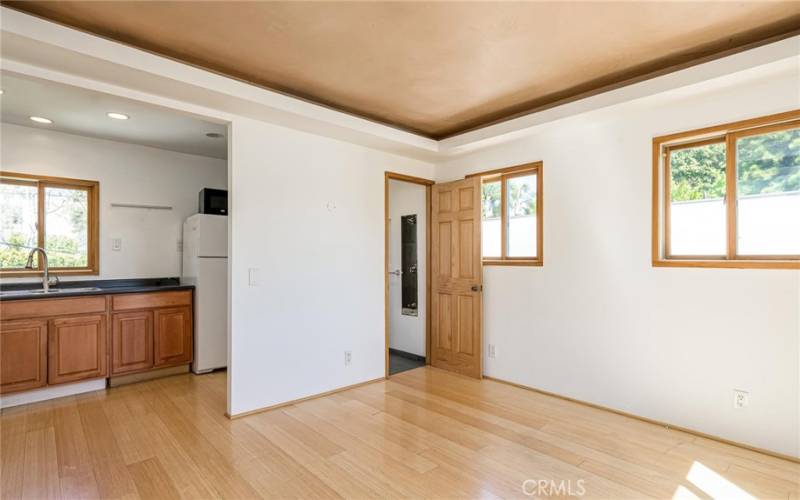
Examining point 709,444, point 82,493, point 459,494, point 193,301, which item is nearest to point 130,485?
point 82,493

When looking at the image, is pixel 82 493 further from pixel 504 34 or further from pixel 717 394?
pixel 717 394

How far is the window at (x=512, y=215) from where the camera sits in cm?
385

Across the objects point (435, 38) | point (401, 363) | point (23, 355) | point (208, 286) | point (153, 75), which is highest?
point (435, 38)

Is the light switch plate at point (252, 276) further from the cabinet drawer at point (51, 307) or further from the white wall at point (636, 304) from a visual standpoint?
the white wall at point (636, 304)

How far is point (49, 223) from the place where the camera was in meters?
4.08

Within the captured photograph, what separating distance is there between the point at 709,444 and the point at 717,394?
340 millimetres

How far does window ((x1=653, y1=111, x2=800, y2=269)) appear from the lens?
254 cm

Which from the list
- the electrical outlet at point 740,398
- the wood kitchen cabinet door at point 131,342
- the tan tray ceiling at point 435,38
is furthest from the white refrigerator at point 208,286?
the electrical outlet at point 740,398

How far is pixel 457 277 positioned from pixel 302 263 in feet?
5.74

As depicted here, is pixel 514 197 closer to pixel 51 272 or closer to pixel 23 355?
pixel 23 355

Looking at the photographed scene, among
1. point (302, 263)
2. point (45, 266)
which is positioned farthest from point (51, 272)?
point (302, 263)

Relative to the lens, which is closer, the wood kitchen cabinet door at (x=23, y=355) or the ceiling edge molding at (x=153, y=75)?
the ceiling edge molding at (x=153, y=75)

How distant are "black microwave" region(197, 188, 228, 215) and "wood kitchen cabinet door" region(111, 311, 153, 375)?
4.07 ft

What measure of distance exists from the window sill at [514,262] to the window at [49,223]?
168 inches
